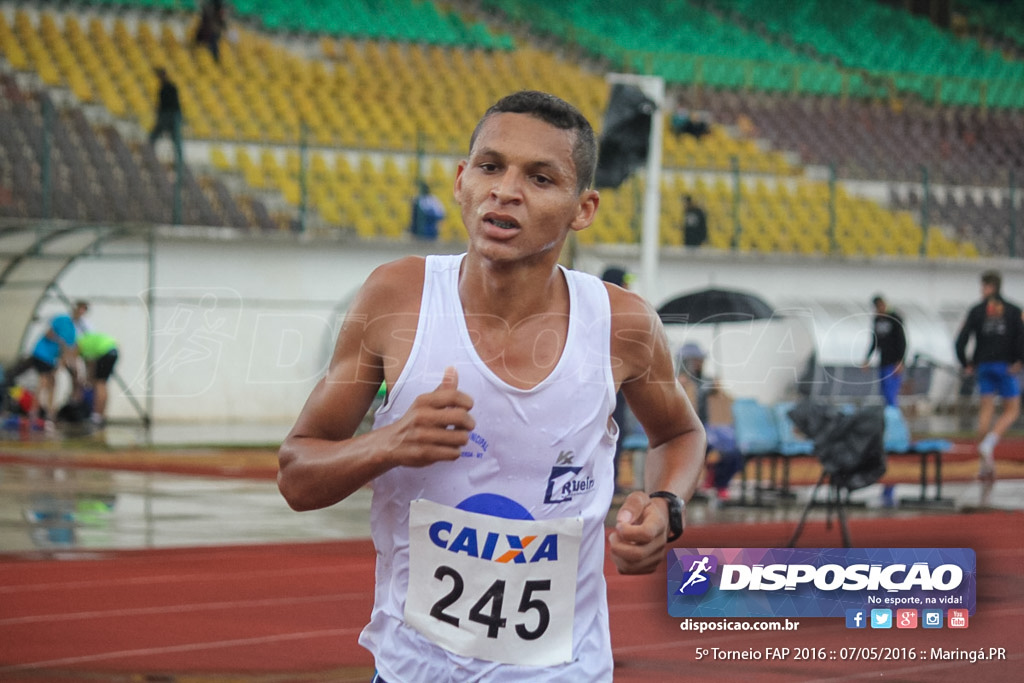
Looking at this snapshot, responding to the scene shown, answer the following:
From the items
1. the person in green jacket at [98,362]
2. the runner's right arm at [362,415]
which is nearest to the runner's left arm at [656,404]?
the runner's right arm at [362,415]

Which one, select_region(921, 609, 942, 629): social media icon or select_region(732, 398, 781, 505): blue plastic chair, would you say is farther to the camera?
select_region(732, 398, 781, 505): blue plastic chair

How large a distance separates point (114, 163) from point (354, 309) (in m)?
20.0

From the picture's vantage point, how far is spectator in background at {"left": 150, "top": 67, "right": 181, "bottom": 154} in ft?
72.3

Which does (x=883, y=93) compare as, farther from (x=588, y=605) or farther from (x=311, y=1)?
(x=588, y=605)

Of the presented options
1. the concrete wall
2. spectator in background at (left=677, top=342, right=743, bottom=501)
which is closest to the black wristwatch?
spectator in background at (left=677, top=342, right=743, bottom=501)

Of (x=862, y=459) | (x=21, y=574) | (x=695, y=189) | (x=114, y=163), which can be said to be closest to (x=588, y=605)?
(x=21, y=574)

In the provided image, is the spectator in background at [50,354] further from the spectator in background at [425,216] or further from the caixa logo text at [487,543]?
the caixa logo text at [487,543]

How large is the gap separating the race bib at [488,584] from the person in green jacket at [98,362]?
54.6ft

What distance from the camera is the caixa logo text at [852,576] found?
583cm

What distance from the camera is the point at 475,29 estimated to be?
111 feet

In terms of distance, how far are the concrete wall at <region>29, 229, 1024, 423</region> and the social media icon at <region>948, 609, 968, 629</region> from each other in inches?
437

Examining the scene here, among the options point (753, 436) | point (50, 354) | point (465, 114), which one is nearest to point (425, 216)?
point (50, 354)

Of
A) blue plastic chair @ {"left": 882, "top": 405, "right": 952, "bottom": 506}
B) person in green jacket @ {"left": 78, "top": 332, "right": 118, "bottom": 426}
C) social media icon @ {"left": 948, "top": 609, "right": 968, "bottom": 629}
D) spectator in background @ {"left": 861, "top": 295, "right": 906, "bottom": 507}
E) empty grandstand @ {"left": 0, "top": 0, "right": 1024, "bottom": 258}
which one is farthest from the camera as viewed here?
empty grandstand @ {"left": 0, "top": 0, "right": 1024, "bottom": 258}

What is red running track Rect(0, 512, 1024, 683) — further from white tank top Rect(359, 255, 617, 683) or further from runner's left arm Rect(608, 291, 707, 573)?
white tank top Rect(359, 255, 617, 683)
